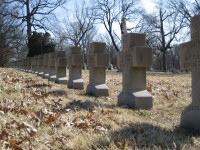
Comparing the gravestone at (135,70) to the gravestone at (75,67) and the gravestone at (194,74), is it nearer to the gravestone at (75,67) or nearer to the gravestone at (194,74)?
the gravestone at (194,74)

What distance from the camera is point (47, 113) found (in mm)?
5777

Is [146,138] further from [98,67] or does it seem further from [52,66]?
[52,66]

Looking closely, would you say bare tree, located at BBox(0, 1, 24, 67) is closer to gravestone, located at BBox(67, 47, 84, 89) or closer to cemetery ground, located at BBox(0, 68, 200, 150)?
gravestone, located at BBox(67, 47, 84, 89)

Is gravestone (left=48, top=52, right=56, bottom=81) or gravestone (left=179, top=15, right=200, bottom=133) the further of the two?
gravestone (left=48, top=52, right=56, bottom=81)

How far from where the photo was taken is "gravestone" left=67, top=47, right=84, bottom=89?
11983 mm

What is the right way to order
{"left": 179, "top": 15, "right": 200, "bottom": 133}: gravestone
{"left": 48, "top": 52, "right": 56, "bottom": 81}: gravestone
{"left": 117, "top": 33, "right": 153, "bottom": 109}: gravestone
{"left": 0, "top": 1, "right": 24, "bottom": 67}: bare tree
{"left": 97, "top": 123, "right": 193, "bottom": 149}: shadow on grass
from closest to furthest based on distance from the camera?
{"left": 97, "top": 123, "right": 193, "bottom": 149}: shadow on grass, {"left": 179, "top": 15, "right": 200, "bottom": 133}: gravestone, {"left": 117, "top": 33, "right": 153, "bottom": 109}: gravestone, {"left": 48, "top": 52, "right": 56, "bottom": 81}: gravestone, {"left": 0, "top": 1, "right": 24, "bottom": 67}: bare tree

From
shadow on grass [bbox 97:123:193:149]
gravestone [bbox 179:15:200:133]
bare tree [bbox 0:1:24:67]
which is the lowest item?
shadow on grass [bbox 97:123:193:149]

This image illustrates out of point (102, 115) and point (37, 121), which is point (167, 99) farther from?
point (37, 121)

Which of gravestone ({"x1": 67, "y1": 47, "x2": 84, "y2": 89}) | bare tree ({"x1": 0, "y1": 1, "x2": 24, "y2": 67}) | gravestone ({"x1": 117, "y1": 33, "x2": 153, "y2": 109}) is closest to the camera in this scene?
gravestone ({"x1": 117, "y1": 33, "x2": 153, "y2": 109})

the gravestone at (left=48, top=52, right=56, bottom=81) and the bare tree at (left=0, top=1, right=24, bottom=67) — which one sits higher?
the bare tree at (left=0, top=1, right=24, bottom=67)

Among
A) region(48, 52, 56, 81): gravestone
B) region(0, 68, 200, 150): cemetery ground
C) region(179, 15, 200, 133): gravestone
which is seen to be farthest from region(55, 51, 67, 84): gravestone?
region(179, 15, 200, 133): gravestone

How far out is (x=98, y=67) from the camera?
10.6 meters

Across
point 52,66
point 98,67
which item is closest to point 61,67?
point 52,66

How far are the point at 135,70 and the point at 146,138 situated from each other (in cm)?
371
